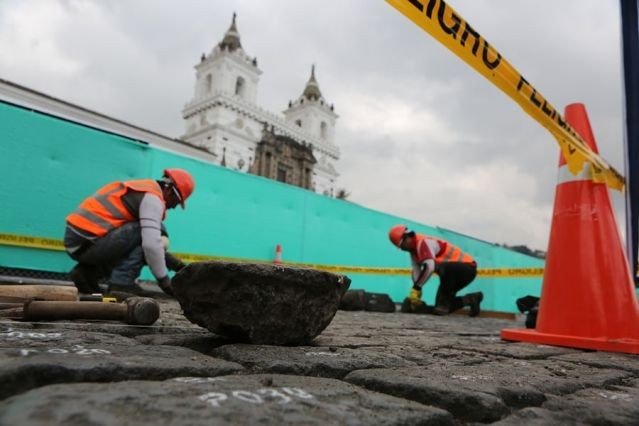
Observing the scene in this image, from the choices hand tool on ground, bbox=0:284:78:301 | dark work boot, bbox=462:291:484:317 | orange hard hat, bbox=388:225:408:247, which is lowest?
dark work boot, bbox=462:291:484:317

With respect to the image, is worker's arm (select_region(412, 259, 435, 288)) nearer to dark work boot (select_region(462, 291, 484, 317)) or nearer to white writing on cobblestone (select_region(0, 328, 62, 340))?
dark work boot (select_region(462, 291, 484, 317))

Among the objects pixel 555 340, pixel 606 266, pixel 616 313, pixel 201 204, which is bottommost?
pixel 555 340

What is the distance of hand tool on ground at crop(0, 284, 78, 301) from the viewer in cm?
218

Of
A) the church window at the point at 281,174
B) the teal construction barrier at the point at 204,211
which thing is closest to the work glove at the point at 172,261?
the teal construction barrier at the point at 204,211

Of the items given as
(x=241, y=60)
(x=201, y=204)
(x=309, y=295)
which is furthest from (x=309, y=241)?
(x=241, y=60)

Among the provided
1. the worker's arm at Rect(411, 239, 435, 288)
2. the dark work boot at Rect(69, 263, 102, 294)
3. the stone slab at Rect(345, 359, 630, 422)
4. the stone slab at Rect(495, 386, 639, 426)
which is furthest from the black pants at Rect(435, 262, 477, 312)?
the stone slab at Rect(495, 386, 639, 426)

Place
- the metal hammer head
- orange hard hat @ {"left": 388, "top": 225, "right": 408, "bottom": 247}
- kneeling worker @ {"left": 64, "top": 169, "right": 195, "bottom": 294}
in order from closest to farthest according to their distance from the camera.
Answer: the metal hammer head < kneeling worker @ {"left": 64, "top": 169, "right": 195, "bottom": 294} < orange hard hat @ {"left": 388, "top": 225, "right": 408, "bottom": 247}

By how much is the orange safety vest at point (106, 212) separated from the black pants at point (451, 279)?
4632 mm

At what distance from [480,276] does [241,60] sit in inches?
1752

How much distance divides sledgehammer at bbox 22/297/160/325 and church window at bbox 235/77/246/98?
4920 cm

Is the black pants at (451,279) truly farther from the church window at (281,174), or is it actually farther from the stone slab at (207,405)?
the church window at (281,174)

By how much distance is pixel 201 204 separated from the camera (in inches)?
247

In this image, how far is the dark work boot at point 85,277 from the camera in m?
4.20

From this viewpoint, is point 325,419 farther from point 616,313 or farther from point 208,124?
point 208,124
